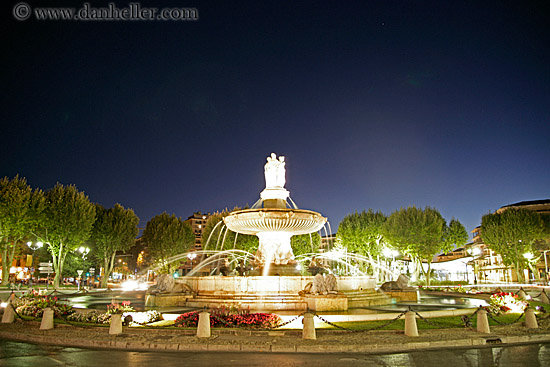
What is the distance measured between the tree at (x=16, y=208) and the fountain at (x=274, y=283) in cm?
2342

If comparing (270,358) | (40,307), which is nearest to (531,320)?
(270,358)

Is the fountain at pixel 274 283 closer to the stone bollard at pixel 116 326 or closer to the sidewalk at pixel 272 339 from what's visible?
the sidewalk at pixel 272 339

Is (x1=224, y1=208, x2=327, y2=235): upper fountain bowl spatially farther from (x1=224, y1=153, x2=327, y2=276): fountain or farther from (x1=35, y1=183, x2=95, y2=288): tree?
(x1=35, y1=183, x2=95, y2=288): tree

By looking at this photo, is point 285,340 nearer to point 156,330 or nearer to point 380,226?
point 156,330

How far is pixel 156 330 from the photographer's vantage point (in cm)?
1148

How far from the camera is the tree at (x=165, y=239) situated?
5238 cm

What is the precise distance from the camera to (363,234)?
49.1m

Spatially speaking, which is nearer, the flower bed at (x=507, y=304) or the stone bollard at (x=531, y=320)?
the stone bollard at (x=531, y=320)

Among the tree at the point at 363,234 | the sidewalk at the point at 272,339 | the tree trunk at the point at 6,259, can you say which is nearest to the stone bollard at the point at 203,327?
the sidewalk at the point at 272,339

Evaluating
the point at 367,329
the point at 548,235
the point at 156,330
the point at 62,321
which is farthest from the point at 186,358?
the point at 548,235

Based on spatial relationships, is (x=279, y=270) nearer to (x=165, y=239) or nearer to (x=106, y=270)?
(x=106, y=270)

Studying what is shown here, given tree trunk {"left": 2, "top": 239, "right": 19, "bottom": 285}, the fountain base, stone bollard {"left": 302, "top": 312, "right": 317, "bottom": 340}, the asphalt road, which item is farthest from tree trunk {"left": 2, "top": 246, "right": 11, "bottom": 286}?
stone bollard {"left": 302, "top": 312, "right": 317, "bottom": 340}

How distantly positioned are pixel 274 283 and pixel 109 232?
1310 inches

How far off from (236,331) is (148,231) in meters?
45.3
